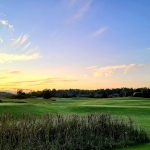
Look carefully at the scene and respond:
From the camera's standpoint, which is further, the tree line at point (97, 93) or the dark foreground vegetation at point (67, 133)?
the tree line at point (97, 93)

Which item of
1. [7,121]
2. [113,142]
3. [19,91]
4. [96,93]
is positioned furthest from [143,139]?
[96,93]

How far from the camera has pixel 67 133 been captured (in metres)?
19.2

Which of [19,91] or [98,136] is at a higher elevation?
[19,91]

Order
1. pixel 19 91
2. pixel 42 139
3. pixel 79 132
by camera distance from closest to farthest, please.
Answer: pixel 42 139 → pixel 79 132 → pixel 19 91

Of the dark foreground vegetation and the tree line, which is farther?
the tree line

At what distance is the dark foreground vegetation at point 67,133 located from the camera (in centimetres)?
1764

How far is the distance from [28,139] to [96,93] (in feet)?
303

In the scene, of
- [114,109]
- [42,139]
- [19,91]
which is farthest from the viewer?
[19,91]

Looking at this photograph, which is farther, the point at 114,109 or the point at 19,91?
the point at 19,91

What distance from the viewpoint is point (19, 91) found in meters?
91.7

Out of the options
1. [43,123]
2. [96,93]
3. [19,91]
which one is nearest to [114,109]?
[43,123]

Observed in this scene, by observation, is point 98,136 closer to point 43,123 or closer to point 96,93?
point 43,123

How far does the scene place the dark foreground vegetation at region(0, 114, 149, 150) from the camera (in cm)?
1764

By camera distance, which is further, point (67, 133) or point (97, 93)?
point (97, 93)
